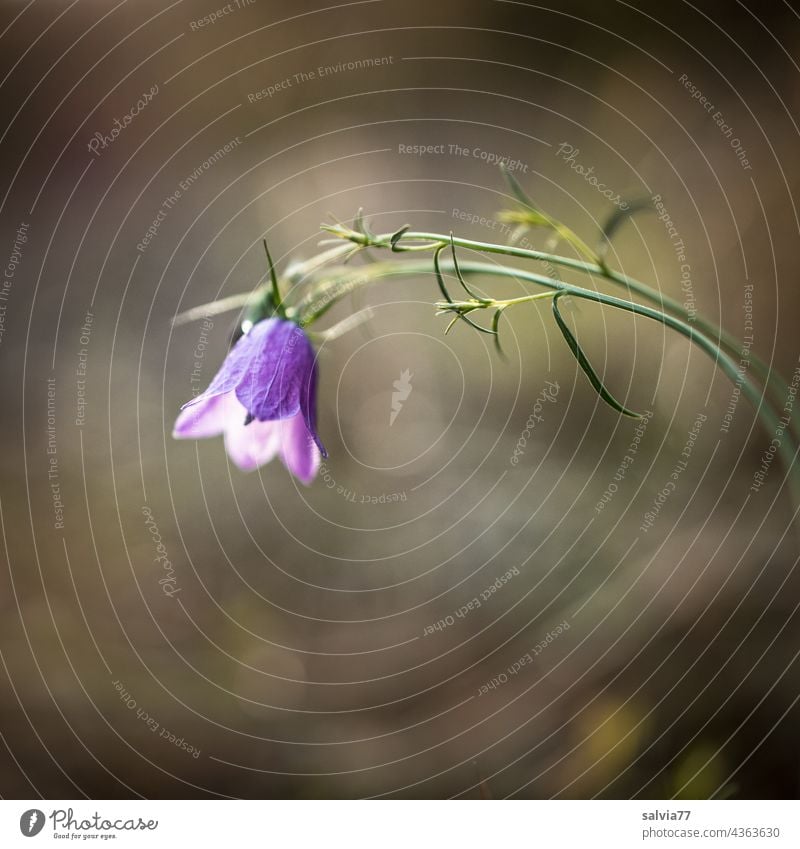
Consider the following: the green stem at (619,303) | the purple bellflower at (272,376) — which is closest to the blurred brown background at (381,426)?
the green stem at (619,303)

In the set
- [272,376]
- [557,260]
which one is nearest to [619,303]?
[557,260]

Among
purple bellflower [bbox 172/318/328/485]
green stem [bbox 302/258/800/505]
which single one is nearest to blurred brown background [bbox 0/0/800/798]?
green stem [bbox 302/258/800/505]

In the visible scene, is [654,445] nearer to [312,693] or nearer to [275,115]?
[312,693]

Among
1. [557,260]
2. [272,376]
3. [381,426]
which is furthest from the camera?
[381,426]

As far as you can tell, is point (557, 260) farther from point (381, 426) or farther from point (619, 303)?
point (381, 426)

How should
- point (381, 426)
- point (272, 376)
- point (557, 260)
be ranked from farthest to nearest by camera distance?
point (381, 426)
point (272, 376)
point (557, 260)

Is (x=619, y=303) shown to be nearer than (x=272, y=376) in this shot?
Yes

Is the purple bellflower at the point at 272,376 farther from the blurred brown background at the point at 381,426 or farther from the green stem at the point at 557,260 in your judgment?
the blurred brown background at the point at 381,426

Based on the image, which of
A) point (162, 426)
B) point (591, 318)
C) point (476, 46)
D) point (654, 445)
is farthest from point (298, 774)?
point (476, 46)
